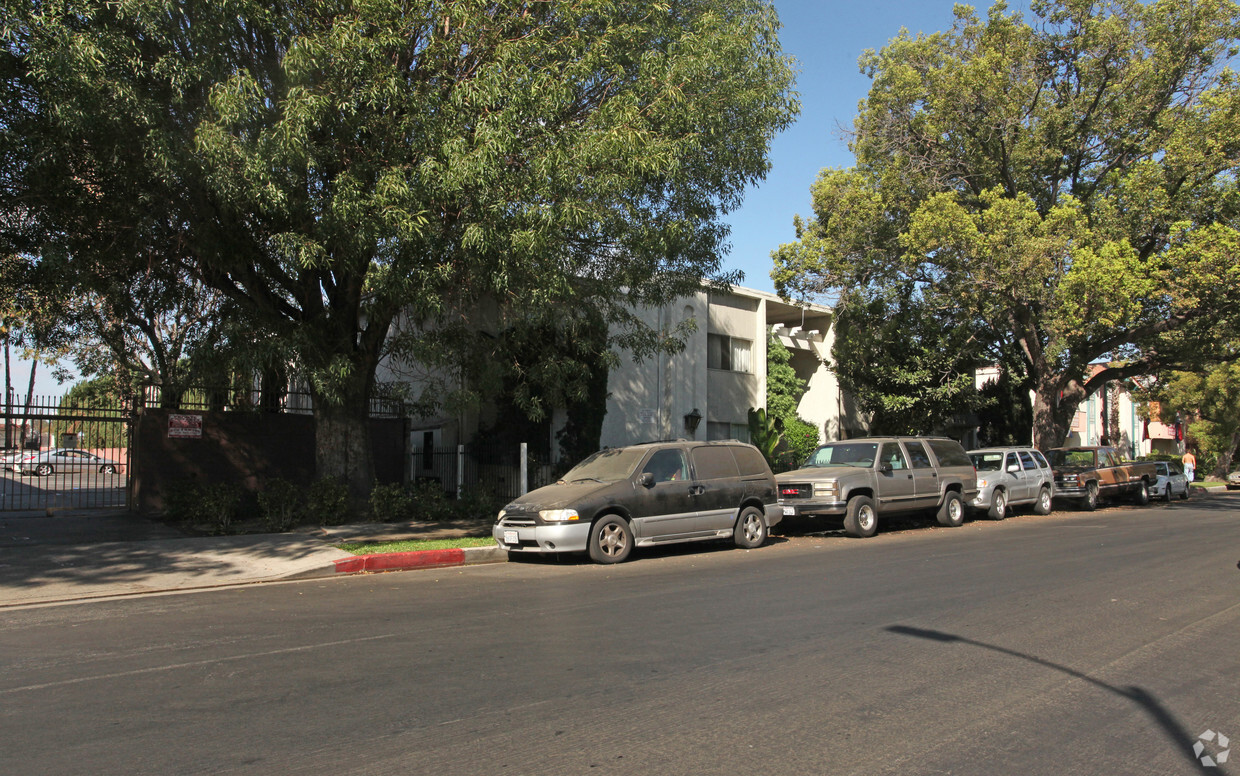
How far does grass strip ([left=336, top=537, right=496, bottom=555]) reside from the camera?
40.7 ft

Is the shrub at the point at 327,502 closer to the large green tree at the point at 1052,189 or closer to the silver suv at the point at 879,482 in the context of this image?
the silver suv at the point at 879,482

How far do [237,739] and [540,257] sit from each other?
27.4 feet

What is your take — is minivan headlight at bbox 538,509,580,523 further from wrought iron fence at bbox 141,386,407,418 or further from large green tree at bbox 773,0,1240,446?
large green tree at bbox 773,0,1240,446

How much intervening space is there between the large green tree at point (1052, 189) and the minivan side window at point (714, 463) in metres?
11.8

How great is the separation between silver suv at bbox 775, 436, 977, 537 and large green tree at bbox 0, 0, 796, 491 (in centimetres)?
510

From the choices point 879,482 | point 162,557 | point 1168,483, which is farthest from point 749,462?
point 1168,483

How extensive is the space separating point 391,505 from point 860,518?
8975 mm

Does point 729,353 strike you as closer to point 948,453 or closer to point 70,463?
point 948,453

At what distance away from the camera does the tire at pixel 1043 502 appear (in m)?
21.5

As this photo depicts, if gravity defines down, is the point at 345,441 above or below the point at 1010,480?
above

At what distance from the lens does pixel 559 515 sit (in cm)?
1161

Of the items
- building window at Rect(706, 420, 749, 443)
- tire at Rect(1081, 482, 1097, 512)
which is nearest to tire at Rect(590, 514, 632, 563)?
building window at Rect(706, 420, 749, 443)

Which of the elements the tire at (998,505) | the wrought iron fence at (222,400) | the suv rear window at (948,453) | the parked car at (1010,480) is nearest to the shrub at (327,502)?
the wrought iron fence at (222,400)

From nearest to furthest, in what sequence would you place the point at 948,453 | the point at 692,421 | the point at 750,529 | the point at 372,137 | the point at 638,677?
the point at 638,677 → the point at 372,137 → the point at 750,529 → the point at 948,453 → the point at 692,421
